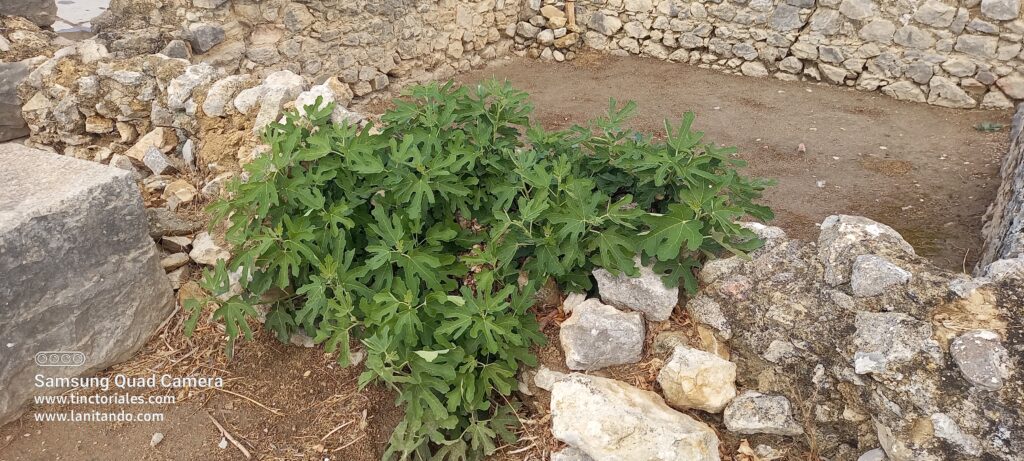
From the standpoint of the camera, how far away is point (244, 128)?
12.2 ft

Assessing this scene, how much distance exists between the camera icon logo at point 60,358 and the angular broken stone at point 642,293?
6.37 ft

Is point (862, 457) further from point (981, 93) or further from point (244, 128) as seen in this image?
point (981, 93)

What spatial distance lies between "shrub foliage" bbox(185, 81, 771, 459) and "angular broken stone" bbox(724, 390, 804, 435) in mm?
456

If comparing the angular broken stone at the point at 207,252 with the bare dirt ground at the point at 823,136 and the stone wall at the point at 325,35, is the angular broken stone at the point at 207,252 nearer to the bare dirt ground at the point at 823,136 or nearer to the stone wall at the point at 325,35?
the stone wall at the point at 325,35

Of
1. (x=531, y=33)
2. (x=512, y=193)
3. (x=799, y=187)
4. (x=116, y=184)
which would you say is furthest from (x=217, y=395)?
(x=531, y=33)

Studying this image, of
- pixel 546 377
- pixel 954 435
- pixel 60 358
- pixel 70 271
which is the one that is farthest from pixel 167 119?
pixel 954 435

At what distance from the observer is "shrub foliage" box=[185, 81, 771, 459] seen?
2.29 m

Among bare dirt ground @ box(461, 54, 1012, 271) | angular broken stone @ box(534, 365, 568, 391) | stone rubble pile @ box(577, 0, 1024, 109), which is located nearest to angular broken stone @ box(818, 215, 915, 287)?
angular broken stone @ box(534, 365, 568, 391)

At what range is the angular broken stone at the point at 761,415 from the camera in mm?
2236

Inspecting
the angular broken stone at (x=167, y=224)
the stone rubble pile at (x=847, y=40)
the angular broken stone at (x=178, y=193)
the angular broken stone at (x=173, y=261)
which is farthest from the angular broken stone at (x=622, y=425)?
the stone rubble pile at (x=847, y=40)

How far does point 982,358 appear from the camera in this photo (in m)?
1.94

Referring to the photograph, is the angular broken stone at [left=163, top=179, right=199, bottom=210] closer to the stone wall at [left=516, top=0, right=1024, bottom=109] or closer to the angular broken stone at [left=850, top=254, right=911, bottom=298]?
the angular broken stone at [left=850, top=254, right=911, bottom=298]

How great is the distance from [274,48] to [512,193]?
14.2ft

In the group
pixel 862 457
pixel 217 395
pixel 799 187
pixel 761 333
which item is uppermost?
pixel 761 333
